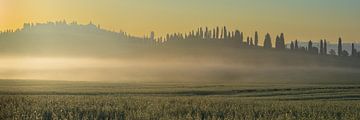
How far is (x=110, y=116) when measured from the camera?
78.8ft

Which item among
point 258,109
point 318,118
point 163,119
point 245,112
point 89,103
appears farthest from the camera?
point 89,103

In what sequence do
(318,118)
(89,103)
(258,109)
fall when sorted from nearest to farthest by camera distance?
(318,118)
(258,109)
(89,103)

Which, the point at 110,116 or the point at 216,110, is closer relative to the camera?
the point at 110,116

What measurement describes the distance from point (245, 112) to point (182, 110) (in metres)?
3.09

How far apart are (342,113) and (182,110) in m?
7.55

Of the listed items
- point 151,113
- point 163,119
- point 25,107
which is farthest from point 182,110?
point 25,107

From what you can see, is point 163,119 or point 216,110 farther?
point 216,110

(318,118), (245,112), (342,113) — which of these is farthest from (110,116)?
(342,113)

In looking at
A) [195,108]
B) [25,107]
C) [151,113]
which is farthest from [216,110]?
[25,107]

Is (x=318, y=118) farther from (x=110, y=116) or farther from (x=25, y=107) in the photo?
(x=25, y=107)

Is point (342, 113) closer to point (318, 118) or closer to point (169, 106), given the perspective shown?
point (318, 118)

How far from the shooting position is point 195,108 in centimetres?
2725

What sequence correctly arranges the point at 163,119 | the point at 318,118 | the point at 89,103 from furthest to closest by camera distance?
1. the point at 89,103
2. the point at 318,118
3. the point at 163,119

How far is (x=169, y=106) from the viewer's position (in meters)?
28.2
